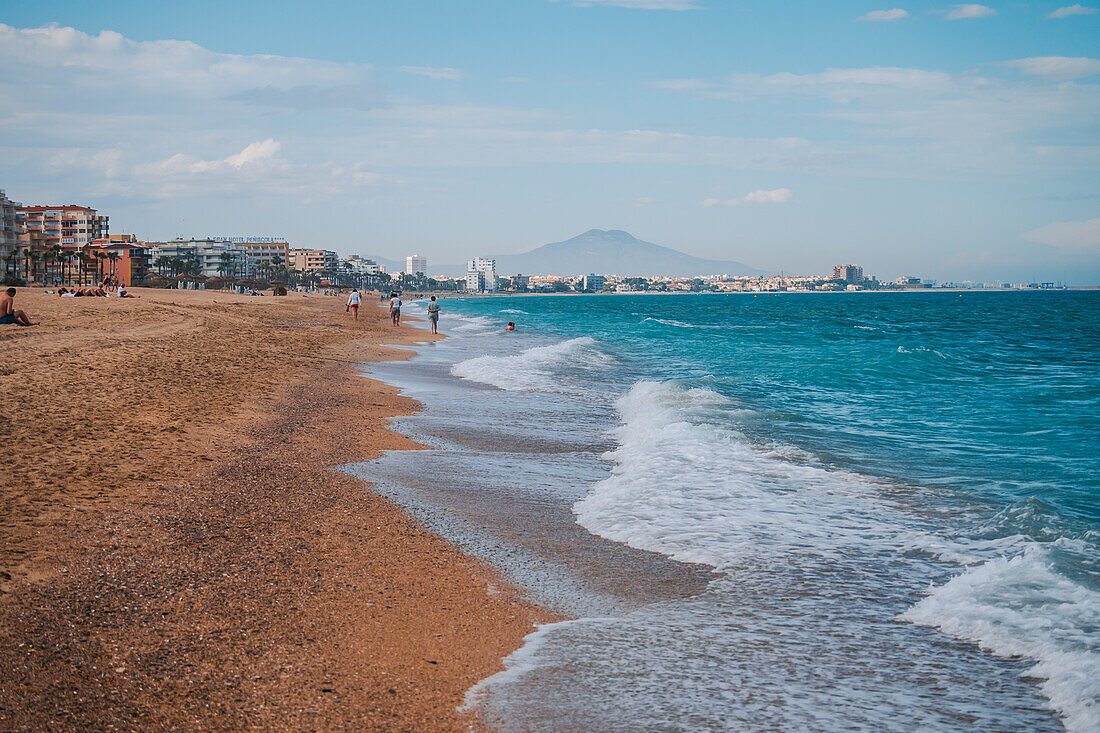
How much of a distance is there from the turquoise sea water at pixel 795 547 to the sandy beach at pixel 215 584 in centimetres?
49

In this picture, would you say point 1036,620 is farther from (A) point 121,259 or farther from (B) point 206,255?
(B) point 206,255

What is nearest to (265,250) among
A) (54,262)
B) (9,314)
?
(54,262)

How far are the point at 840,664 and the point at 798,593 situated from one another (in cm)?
115

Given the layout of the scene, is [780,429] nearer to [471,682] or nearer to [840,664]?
[840,664]

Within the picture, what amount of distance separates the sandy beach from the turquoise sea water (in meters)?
0.49

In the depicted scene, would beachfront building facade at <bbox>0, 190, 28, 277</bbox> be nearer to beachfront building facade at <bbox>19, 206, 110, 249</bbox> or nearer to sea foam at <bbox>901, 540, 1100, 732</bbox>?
beachfront building facade at <bbox>19, 206, 110, 249</bbox>

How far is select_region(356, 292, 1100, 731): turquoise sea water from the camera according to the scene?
4.14 m

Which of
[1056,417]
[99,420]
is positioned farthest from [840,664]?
[1056,417]

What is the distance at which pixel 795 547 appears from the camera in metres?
6.71

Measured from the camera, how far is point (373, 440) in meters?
10.8

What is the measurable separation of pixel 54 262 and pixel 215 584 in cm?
10961

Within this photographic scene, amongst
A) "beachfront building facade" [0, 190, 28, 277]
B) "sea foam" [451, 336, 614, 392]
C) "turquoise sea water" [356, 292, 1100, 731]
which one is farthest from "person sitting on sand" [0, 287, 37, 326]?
"beachfront building facade" [0, 190, 28, 277]

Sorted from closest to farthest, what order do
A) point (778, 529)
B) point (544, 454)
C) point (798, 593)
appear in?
1. point (798, 593)
2. point (778, 529)
3. point (544, 454)

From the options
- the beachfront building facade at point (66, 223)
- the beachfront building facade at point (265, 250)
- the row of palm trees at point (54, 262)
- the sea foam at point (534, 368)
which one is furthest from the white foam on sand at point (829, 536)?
the beachfront building facade at point (265, 250)
